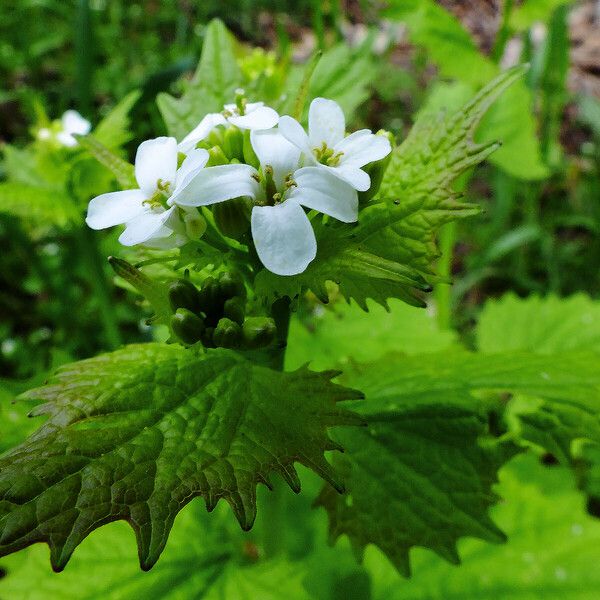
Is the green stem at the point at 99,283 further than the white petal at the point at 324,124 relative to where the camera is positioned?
Yes

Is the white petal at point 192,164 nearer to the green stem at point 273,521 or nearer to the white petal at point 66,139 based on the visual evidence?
the green stem at point 273,521

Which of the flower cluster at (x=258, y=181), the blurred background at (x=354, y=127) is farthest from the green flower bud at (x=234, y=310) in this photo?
the blurred background at (x=354, y=127)

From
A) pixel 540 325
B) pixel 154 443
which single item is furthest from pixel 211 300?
pixel 540 325

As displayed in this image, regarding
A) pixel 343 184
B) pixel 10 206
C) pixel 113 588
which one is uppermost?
pixel 343 184

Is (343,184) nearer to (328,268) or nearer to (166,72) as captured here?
(328,268)

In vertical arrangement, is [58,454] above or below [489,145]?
below

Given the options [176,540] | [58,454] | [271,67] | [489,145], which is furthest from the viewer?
[271,67]

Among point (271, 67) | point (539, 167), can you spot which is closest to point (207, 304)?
point (271, 67)
